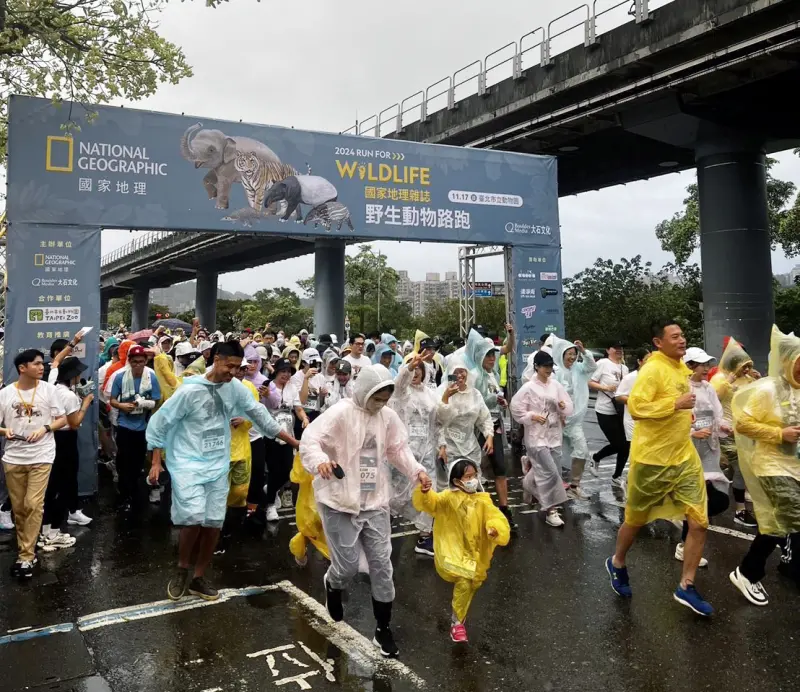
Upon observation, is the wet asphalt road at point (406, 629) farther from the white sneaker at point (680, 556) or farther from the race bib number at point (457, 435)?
the race bib number at point (457, 435)

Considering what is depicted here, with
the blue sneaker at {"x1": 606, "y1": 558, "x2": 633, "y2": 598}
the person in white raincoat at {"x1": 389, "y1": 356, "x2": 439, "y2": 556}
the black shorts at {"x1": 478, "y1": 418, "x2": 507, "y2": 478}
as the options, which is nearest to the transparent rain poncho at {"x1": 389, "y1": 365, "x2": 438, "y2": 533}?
the person in white raincoat at {"x1": 389, "y1": 356, "x2": 439, "y2": 556}

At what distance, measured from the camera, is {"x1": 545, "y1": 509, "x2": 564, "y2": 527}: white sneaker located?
6.12 m

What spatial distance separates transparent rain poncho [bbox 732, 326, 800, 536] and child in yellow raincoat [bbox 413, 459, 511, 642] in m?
1.83

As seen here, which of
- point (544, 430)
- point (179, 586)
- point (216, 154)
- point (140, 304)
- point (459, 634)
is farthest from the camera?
point (140, 304)

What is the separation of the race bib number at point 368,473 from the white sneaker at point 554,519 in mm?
2938

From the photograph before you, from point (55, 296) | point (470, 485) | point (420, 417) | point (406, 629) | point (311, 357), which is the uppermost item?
point (55, 296)

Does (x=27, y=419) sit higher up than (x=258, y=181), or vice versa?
(x=258, y=181)

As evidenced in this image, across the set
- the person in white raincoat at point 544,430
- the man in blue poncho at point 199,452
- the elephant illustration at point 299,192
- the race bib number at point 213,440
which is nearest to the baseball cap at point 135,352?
the man in blue poncho at point 199,452

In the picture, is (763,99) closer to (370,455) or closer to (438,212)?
(438,212)

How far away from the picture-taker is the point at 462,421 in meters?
5.78

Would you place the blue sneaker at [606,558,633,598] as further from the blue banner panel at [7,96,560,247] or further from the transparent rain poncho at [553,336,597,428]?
the blue banner panel at [7,96,560,247]

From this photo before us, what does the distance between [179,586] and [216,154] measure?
20.2 ft

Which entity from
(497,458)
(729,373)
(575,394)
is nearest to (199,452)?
(497,458)

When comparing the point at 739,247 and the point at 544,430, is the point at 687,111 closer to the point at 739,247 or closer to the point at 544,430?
the point at 739,247
